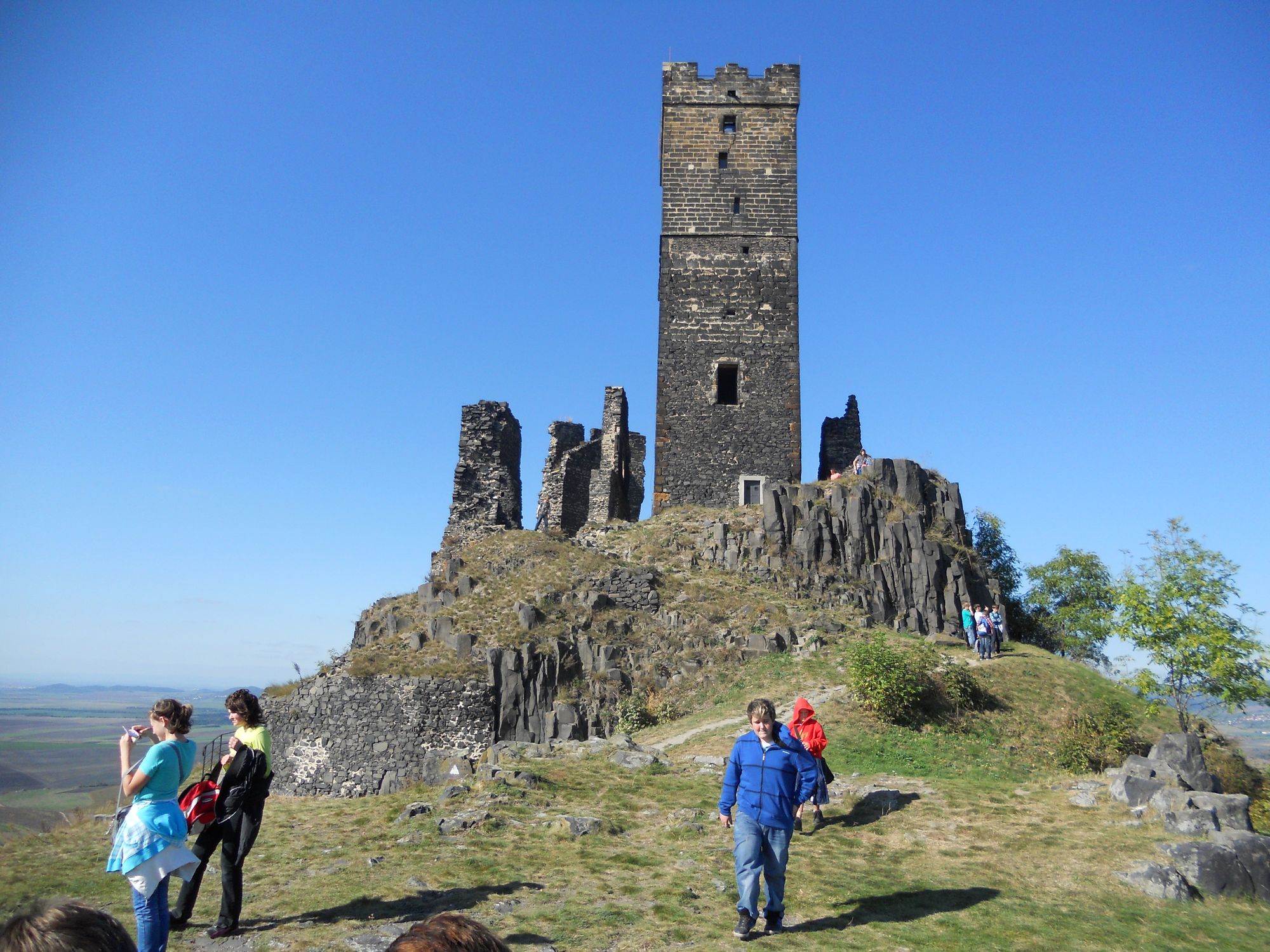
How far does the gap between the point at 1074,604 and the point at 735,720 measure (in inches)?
611

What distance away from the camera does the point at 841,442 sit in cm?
3192

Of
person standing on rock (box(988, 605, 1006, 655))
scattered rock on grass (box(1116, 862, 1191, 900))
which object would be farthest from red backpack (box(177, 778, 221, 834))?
person standing on rock (box(988, 605, 1006, 655))

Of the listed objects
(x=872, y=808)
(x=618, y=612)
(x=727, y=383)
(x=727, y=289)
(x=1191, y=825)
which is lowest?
(x=872, y=808)

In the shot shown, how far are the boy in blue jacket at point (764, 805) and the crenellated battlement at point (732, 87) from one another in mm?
26807

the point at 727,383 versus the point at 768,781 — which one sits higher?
the point at 727,383

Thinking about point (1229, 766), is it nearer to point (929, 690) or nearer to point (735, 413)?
point (929, 690)

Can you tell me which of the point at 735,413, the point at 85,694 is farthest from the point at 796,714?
the point at 85,694

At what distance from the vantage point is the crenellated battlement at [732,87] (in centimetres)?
3005

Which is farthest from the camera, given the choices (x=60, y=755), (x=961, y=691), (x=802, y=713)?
(x=60, y=755)

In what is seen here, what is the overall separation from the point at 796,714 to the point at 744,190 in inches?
880

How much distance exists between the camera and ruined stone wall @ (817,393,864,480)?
1248 inches

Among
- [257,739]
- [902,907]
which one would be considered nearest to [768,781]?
[902,907]

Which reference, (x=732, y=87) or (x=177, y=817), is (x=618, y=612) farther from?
(x=732, y=87)

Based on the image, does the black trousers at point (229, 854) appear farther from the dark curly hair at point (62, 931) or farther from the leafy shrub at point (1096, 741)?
the leafy shrub at point (1096, 741)
